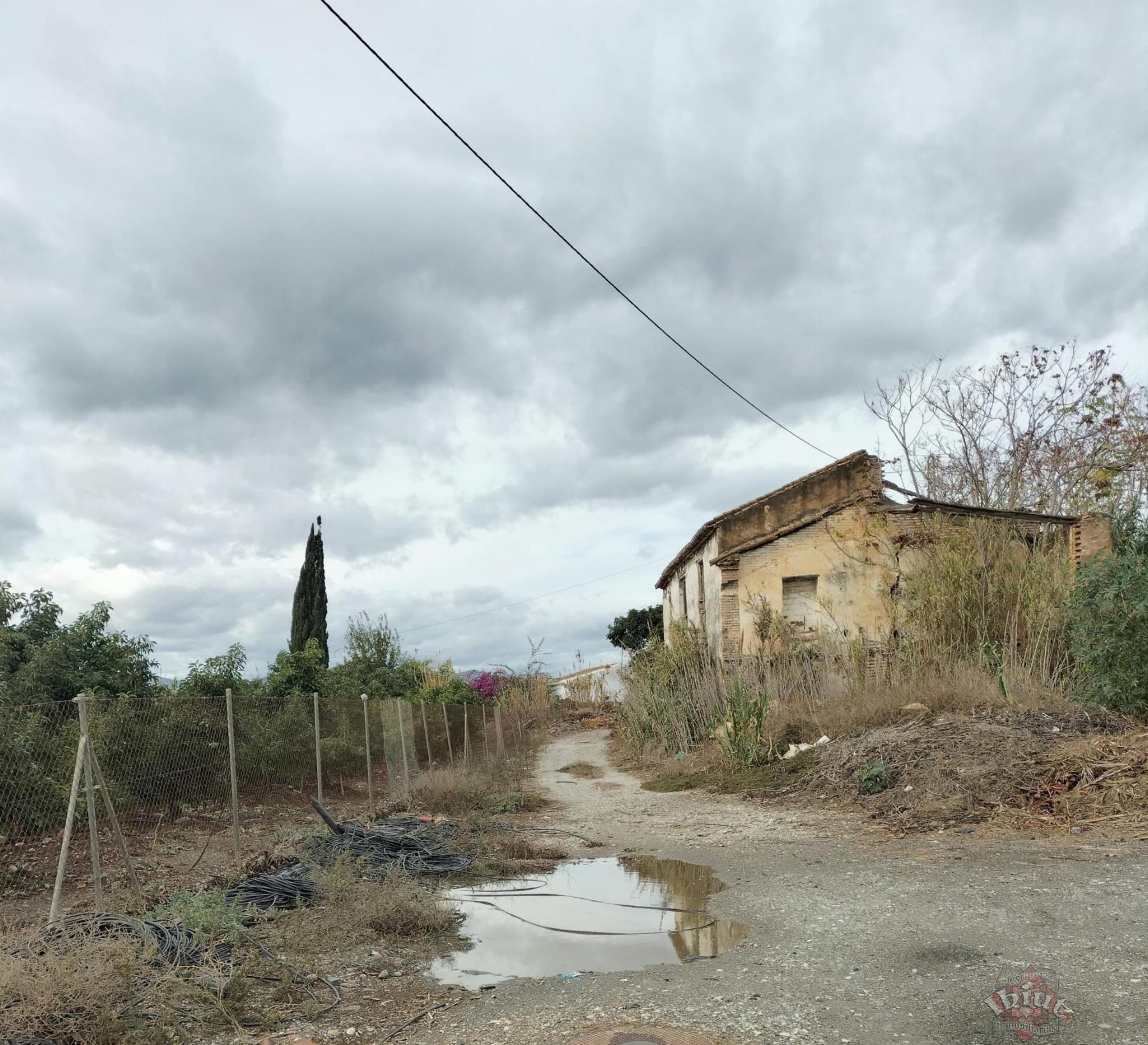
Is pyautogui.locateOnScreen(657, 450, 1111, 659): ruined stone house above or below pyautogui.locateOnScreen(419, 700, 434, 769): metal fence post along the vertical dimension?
above

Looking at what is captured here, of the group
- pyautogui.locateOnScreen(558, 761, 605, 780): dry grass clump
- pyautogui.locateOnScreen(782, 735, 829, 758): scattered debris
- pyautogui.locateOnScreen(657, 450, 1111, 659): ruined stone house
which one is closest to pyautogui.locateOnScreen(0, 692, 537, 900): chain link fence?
pyautogui.locateOnScreen(558, 761, 605, 780): dry grass clump

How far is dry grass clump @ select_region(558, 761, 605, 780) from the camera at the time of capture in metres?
18.5

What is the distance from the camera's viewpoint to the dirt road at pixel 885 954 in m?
4.34

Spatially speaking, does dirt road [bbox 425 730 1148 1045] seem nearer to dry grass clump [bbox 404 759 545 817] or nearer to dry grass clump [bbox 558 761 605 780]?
dry grass clump [bbox 404 759 545 817]

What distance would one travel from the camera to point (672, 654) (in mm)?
20828

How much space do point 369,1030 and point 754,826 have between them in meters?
6.89

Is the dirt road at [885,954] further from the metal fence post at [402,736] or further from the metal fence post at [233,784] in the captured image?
the metal fence post at [402,736]

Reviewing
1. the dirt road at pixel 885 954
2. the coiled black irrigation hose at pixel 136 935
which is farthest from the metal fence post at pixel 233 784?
the dirt road at pixel 885 954

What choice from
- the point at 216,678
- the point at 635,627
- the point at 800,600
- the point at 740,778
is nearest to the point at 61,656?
the point at 216,678

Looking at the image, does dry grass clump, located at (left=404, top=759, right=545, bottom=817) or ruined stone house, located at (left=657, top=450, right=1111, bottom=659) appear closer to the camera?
dry grass clump, located at (left=404, top=759, right=545, bottom=817)

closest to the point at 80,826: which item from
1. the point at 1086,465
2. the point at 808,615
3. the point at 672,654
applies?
the point at 672,654

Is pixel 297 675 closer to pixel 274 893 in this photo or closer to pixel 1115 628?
pixel 274 893

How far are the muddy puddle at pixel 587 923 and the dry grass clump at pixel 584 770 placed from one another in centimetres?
947

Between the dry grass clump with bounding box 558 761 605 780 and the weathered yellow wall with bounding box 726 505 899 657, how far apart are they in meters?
4.76
